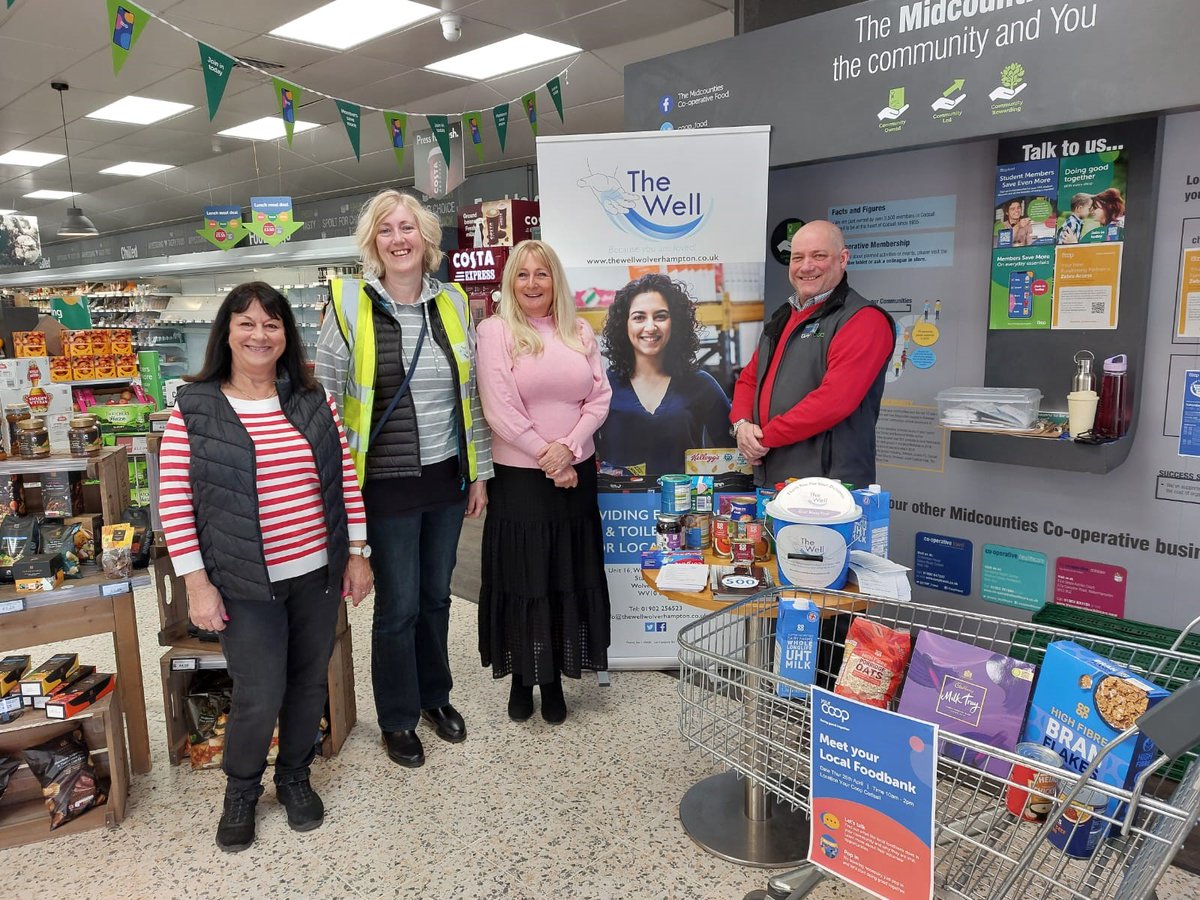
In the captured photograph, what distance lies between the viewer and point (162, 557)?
2.79 meters

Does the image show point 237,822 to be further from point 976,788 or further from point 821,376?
point 821,376

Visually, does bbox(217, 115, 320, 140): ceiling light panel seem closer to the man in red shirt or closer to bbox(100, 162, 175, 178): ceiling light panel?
bbox(100, 162, 175, 178): ceiling light panel

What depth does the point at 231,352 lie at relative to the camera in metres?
2.25

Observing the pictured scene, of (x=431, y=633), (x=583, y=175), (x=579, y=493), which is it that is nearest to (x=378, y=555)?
(x=431, y=633)

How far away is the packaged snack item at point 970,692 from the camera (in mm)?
1366

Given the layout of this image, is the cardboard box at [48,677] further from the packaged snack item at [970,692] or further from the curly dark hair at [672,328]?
the packaged snack item at [970,692]

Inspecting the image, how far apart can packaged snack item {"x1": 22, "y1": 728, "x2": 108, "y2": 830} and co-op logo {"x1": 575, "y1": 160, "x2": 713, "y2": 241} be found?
2605 mm

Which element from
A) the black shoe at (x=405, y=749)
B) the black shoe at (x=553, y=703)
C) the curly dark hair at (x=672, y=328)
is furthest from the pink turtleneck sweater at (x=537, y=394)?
the black shoe at (x=405, y=749)

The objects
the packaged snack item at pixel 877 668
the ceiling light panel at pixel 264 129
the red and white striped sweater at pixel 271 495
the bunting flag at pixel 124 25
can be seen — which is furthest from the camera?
the ceiling light panel at pixel 264 129

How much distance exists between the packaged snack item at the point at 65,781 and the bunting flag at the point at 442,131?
4692 millimetres

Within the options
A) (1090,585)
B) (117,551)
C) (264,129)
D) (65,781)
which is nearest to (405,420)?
(117,551)

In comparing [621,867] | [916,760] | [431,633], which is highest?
[916,760]

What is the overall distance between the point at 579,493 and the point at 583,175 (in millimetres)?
1250

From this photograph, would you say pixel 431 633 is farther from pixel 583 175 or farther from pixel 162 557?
pixel 583 175
